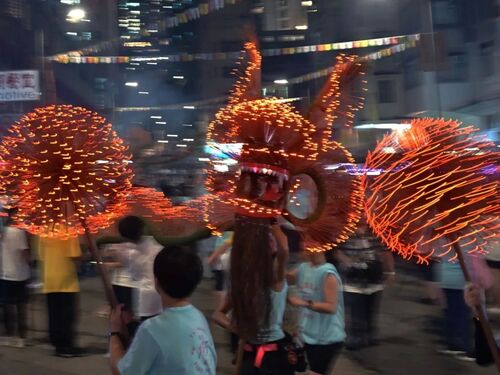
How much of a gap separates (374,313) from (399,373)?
0.76 metres

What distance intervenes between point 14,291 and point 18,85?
401 centimetres

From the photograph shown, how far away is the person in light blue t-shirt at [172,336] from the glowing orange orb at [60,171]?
56 centimetres

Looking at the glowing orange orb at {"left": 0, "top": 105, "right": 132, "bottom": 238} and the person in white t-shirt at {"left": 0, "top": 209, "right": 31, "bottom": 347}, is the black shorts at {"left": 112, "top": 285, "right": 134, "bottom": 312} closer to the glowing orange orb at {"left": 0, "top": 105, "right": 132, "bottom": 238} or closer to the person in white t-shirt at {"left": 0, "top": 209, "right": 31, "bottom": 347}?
the person in white t-shirt at {"left": 0, "top": 209, "right": 31, "bottom": 347}

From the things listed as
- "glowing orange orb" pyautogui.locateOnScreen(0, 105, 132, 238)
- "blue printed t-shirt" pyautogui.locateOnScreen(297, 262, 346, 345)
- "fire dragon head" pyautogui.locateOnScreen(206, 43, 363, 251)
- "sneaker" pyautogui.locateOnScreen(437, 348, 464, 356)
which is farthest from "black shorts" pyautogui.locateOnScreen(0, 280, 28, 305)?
"sneaker" pyautogui.locateOnScreen(437, 348, 464, 356)

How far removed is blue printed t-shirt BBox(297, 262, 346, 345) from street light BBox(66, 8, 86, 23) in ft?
37.2

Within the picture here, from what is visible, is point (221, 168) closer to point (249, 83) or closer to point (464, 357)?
point (249, 83)

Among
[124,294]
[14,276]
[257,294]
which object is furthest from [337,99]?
[14,276]

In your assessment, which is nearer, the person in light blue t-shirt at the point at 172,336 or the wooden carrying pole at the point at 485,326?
the person in light blue t-shirt at the point at 172,336

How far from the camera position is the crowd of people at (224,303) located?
2352 mm

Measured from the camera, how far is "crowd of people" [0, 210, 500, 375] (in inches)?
92.6

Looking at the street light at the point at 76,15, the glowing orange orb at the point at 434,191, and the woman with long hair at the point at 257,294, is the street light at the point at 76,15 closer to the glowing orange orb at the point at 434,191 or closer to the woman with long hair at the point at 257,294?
the woman with long hair at the point at 257,294

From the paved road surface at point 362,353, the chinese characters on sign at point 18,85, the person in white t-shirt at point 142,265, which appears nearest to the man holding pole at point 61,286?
the paved road surface at point 362,353

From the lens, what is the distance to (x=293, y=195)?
3.22 meters

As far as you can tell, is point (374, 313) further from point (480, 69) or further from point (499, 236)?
point (480, 69)
